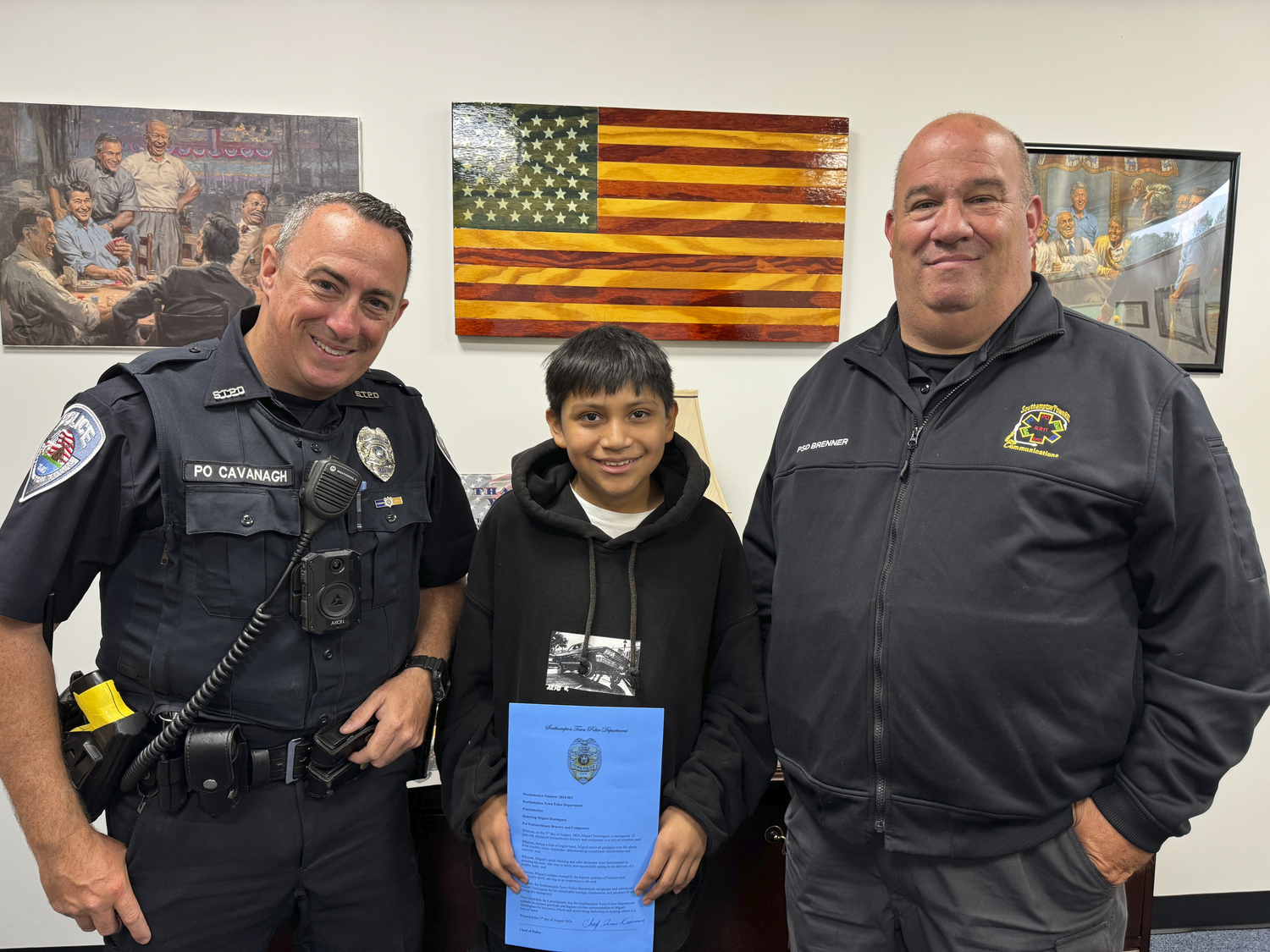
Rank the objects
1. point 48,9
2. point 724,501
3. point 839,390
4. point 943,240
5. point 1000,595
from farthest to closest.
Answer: point 724,501, point 48,9, point 839,390, point 943,240, point 1000,595

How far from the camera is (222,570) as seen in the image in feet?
4.07

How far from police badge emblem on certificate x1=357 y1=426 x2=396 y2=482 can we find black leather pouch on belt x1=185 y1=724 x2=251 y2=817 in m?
0.54

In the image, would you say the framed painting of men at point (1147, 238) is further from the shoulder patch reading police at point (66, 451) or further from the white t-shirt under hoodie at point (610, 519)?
the shoulder patch reading police at point (66, 451)

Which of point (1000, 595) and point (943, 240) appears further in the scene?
point (943, 240)

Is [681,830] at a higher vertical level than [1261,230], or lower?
lower

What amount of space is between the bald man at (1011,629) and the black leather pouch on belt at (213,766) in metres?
1.02

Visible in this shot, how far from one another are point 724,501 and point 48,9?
283cm

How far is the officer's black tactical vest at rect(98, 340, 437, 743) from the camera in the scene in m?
1.23

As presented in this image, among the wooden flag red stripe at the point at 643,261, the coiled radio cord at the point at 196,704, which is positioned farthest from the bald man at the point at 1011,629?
the wooden flag red stripe at the point at 643,261

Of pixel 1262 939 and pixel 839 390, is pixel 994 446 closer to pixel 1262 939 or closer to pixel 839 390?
pixel 839 390

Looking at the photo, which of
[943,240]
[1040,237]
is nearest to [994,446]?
[943,240]

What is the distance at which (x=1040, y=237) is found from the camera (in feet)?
8.43

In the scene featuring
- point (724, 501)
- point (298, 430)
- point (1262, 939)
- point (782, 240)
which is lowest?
point (1262, 939)

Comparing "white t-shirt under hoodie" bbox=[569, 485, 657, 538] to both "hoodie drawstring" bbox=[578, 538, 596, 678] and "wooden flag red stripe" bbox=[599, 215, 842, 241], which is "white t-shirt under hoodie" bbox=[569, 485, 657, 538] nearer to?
"hoodie drawstring" bbox=[578, 538, 596, 678]
